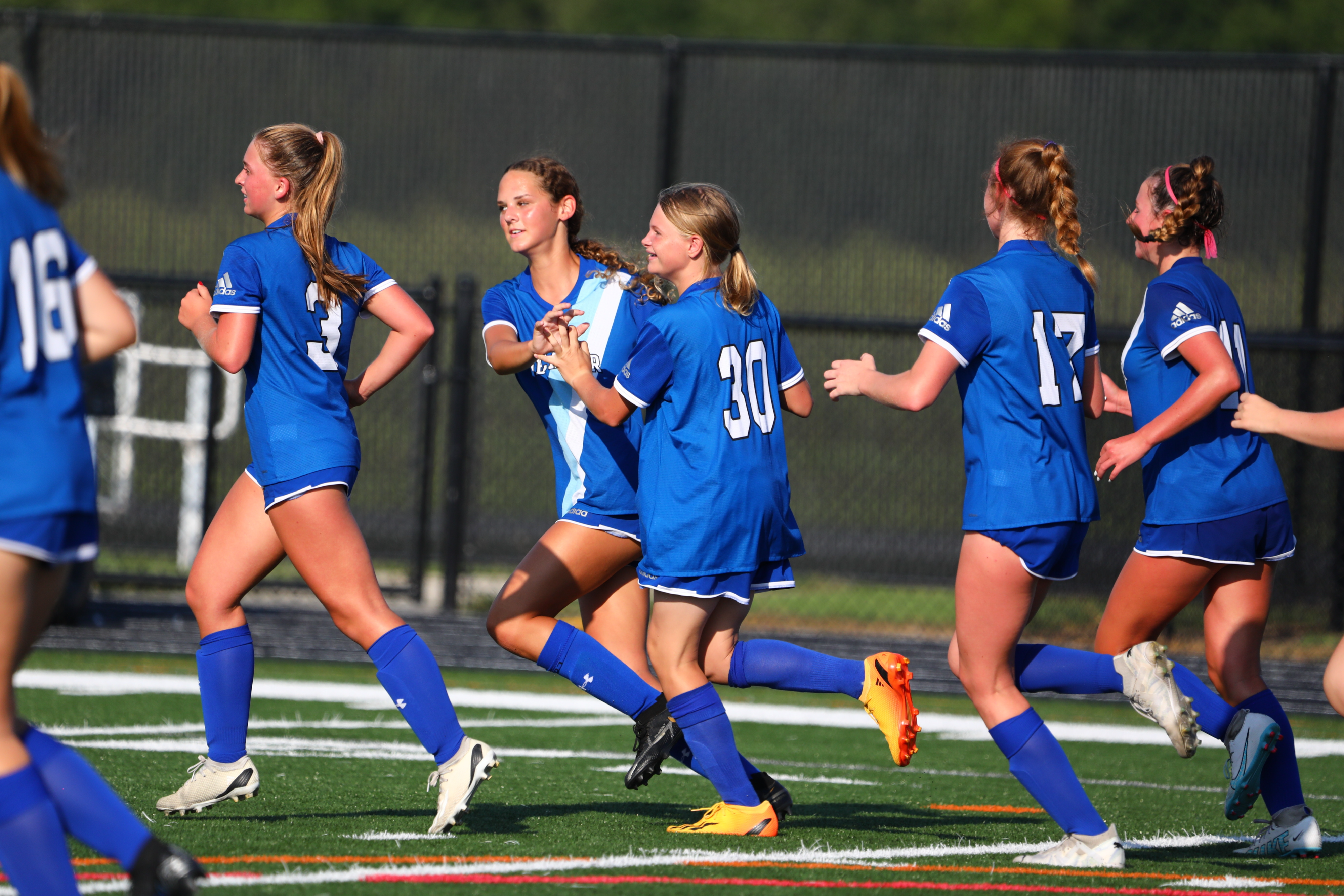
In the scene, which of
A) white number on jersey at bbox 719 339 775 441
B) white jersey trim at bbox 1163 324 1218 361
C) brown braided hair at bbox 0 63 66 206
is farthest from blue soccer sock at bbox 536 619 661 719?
brown braided hair at bbox 0 63 66 206

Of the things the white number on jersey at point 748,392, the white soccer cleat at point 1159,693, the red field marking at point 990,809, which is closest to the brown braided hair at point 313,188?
the white number on jersey at point 748,392

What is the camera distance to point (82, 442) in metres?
3.26

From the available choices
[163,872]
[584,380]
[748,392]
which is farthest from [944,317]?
[163,872]

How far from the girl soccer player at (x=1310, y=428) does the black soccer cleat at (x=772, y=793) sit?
1.68 m

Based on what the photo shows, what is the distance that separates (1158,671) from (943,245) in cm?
931

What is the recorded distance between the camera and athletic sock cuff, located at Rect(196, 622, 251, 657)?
16.3 feet

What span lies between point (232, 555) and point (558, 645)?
3.44 ft

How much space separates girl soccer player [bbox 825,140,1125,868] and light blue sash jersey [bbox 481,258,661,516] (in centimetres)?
101

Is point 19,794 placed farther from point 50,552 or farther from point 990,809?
point 990,809

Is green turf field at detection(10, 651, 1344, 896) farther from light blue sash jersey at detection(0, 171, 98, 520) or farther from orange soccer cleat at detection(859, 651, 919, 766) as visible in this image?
light blue sash jersey at detection(0, 171, 98, 520)

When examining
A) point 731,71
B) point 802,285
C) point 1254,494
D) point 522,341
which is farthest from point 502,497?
point 1254,494

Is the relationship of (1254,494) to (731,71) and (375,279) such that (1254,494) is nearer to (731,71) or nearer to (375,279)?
(375,279)

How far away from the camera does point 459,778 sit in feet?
15.3

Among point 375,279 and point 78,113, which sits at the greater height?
point 78,113
